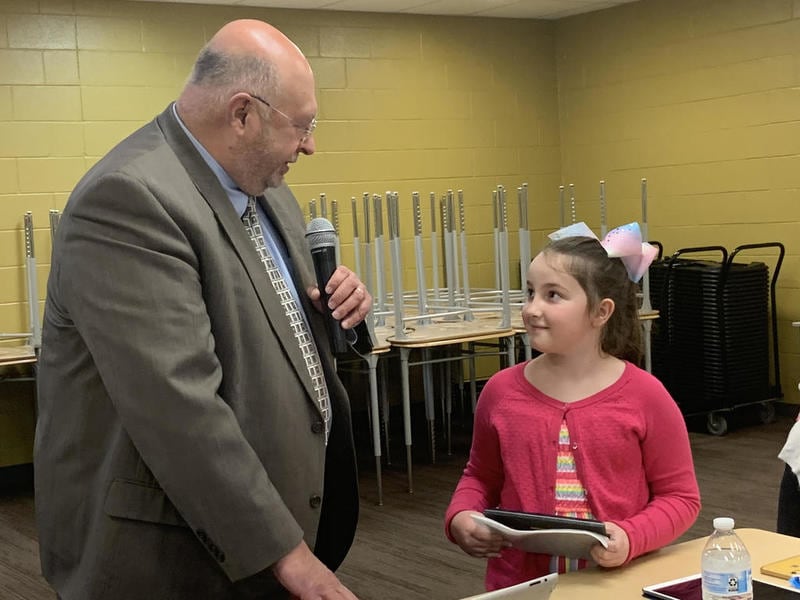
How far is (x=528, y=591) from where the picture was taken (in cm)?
140

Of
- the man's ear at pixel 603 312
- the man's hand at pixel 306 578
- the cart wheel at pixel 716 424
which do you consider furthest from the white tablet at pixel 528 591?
the cart wheel at pixel 716 424

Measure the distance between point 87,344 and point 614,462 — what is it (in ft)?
3.06

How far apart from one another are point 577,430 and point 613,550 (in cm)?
26

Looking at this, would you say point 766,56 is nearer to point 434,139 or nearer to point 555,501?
point 434,139

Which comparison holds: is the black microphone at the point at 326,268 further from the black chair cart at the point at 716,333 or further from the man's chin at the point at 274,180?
the black chair cart at the point at 716,333

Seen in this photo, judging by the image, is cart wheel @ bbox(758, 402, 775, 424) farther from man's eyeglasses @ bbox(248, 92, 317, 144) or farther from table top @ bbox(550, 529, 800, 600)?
man's eyeglasses @ bbox(248, 92, 317, 144)

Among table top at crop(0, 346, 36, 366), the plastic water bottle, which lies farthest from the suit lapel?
table top at crop(0, 346, 36, 366)

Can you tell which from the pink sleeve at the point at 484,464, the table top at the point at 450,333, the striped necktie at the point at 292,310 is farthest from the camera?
the table top at the point at 450,333

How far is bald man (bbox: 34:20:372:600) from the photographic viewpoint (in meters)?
1.59

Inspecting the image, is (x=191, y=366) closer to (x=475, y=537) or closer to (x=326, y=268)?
(x=326, y=268)

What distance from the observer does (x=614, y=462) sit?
1.98 m

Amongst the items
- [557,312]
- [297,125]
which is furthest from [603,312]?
[297,125]

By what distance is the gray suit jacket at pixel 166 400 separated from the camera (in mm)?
1587

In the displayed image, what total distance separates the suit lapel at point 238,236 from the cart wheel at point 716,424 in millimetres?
4970
